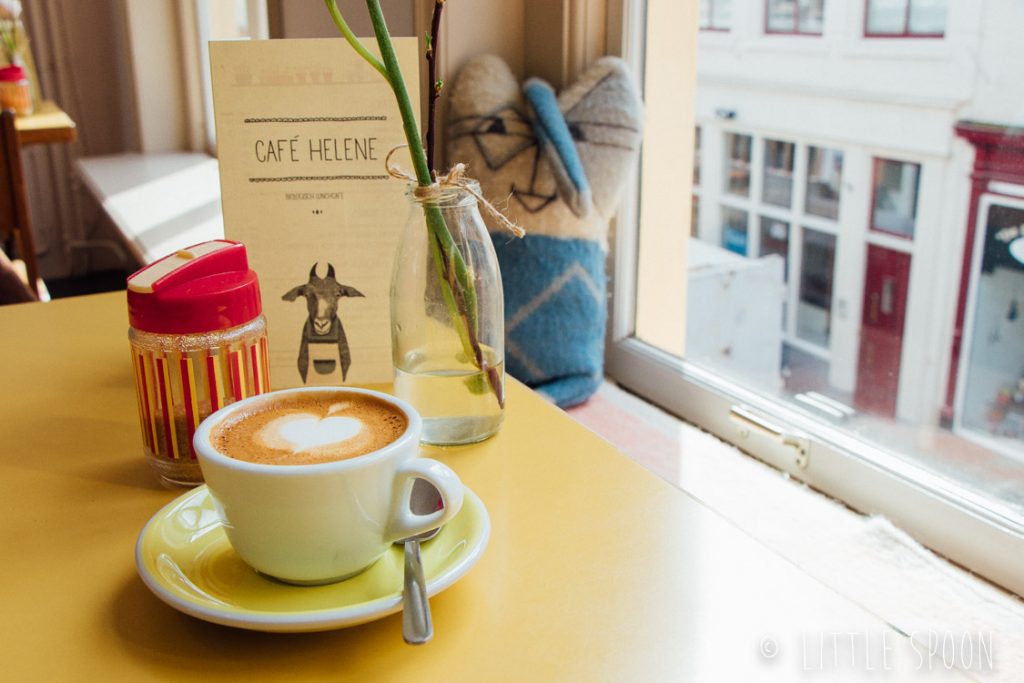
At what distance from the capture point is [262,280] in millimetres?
737

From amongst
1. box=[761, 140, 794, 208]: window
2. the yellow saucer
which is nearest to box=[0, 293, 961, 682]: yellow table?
the yellow saucer

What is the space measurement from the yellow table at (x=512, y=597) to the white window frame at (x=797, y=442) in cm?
37

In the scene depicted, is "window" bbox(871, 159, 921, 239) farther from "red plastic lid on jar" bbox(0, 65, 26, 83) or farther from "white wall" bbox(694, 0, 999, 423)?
"red plastic lid on jar" bbox(0, 65, 26, 83)

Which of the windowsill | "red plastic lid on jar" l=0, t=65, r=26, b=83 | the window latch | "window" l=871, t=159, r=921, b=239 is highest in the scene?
"red plastic lid on jar" l=0, t=65, r=26, b=83

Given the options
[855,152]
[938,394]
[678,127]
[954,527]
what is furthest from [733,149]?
[954,527]

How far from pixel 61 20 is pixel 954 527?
11.2ft

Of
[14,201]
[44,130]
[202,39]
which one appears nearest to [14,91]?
[44,130]

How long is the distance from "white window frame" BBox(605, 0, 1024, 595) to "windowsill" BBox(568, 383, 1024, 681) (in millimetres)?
17

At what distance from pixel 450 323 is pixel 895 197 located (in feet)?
1.85

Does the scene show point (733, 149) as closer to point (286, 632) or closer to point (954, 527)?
point (954, 527)

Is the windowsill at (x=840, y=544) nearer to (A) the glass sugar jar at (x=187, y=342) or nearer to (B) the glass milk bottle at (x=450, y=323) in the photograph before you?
(B) the glass milk bottle at (x=450, y=323)

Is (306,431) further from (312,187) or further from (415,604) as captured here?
(312,187)

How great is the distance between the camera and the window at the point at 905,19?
896 millimetres

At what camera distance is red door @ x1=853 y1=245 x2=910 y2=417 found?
1.00m
